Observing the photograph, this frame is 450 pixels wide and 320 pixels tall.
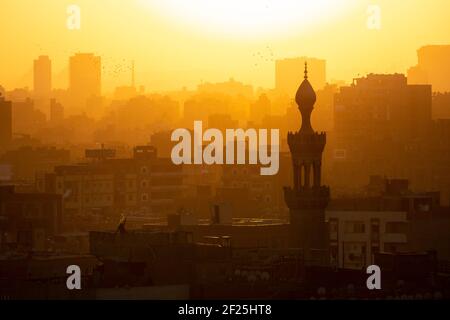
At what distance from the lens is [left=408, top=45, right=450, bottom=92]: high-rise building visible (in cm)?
12800

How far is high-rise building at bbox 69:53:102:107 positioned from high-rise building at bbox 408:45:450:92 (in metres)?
19.4

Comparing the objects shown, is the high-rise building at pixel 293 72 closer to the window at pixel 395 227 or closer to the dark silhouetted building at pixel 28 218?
the dark silhouetted building at pixel 28 218

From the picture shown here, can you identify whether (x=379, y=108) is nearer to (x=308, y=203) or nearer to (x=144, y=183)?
(x=144, y=183)

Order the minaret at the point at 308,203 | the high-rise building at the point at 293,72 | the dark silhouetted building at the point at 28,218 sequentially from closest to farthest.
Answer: the minaret at the point at 308,203 → the dark silhouetted building at the point at 28,218 → the high-rise building at the point at 293,72

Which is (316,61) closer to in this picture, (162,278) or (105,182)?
(105,182)

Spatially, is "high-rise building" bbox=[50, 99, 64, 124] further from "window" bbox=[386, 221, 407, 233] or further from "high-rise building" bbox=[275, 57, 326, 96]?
"window" bbox=[386, 221, 407, 233]

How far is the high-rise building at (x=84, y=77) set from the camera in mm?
132125

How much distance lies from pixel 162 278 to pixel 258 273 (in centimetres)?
221

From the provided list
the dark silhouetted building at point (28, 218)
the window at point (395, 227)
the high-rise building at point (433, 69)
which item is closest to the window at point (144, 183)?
the high-rise building at point (433, 69)

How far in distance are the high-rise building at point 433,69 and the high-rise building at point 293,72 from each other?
5954 mm

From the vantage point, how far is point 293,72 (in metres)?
124

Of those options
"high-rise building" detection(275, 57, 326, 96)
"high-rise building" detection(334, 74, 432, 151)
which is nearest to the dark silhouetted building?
"high-rise building" detection(275, 57, 326, 96)

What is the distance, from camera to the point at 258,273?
151 feet
